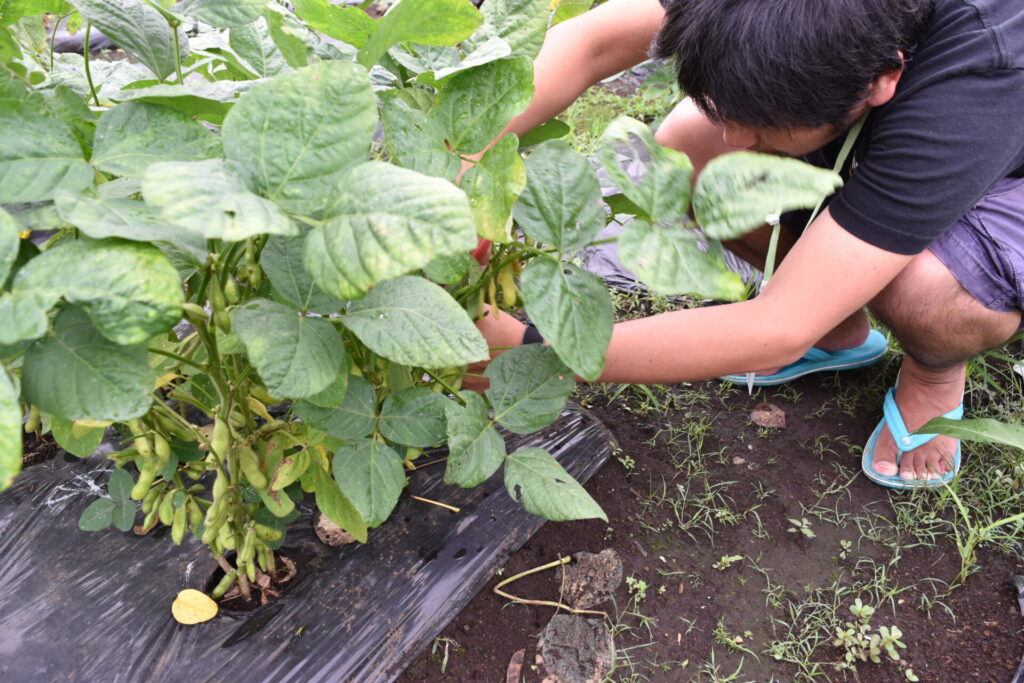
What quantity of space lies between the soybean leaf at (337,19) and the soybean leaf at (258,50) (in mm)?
119

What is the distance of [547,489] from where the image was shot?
95 centimetres

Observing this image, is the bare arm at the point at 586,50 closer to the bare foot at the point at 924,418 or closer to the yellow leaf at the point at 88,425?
the yellow leaf at the point at 88,425

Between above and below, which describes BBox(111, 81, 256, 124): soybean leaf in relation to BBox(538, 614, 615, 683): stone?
above

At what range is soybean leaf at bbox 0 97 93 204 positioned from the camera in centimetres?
64

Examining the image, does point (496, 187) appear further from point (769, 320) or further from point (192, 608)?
point (192, 608)

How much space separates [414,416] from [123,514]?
59 centimetres

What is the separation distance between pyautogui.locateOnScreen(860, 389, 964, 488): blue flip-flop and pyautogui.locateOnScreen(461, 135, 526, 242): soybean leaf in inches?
50.6

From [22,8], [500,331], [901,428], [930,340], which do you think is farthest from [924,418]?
[22,8]

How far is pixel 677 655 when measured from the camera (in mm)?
1349

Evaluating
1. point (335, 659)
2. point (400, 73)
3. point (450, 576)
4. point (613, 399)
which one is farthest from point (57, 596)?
point (613, 399)

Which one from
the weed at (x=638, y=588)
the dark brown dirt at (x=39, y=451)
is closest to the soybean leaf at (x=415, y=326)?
the weed at (x=638, y=588)

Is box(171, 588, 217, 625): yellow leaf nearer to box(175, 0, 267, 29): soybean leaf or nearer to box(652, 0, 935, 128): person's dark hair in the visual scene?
box(175, 0, 267, 29): soybean leaf

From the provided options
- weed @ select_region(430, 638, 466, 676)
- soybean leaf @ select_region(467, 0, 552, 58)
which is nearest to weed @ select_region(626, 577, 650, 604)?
weed @ select_region(430, 638, 466, 676)

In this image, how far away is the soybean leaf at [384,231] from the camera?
57 centimetres
